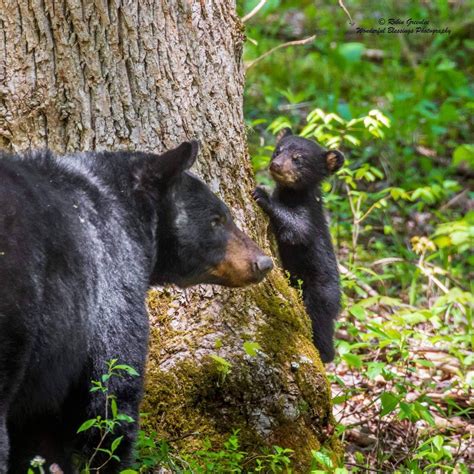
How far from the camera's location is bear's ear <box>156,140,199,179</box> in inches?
165

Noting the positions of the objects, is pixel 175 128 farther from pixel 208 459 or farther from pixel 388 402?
pixel 388 402

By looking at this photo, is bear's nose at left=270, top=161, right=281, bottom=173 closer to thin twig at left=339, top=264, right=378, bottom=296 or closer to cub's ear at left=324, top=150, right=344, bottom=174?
cub's ear at left=324, top=150, right=344, bottom=174

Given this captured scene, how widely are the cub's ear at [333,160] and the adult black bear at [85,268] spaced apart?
254 centimetres

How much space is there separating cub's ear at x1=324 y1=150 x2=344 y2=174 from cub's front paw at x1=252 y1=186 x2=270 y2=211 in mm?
1263

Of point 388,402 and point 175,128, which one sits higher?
point 175,128

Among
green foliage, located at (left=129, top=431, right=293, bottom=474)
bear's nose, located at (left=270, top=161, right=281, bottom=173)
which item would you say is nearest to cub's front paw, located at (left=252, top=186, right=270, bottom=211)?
bear's nose, located at (left=270, top=161, right=281, bottom=173)

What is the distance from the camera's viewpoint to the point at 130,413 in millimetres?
4078

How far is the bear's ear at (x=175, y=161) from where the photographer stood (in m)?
4.19

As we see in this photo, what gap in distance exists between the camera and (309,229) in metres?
6.66

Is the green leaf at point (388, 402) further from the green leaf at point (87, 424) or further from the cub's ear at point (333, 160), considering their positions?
the cub's ear at point (333, 160)

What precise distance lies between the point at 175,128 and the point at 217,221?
0.75m

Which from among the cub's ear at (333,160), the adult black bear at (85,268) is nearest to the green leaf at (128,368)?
the adult black bear at (85,268)

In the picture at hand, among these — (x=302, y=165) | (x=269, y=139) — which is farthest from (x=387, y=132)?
(x=302, y=165)

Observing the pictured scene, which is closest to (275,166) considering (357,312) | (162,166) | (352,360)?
(357,312)
